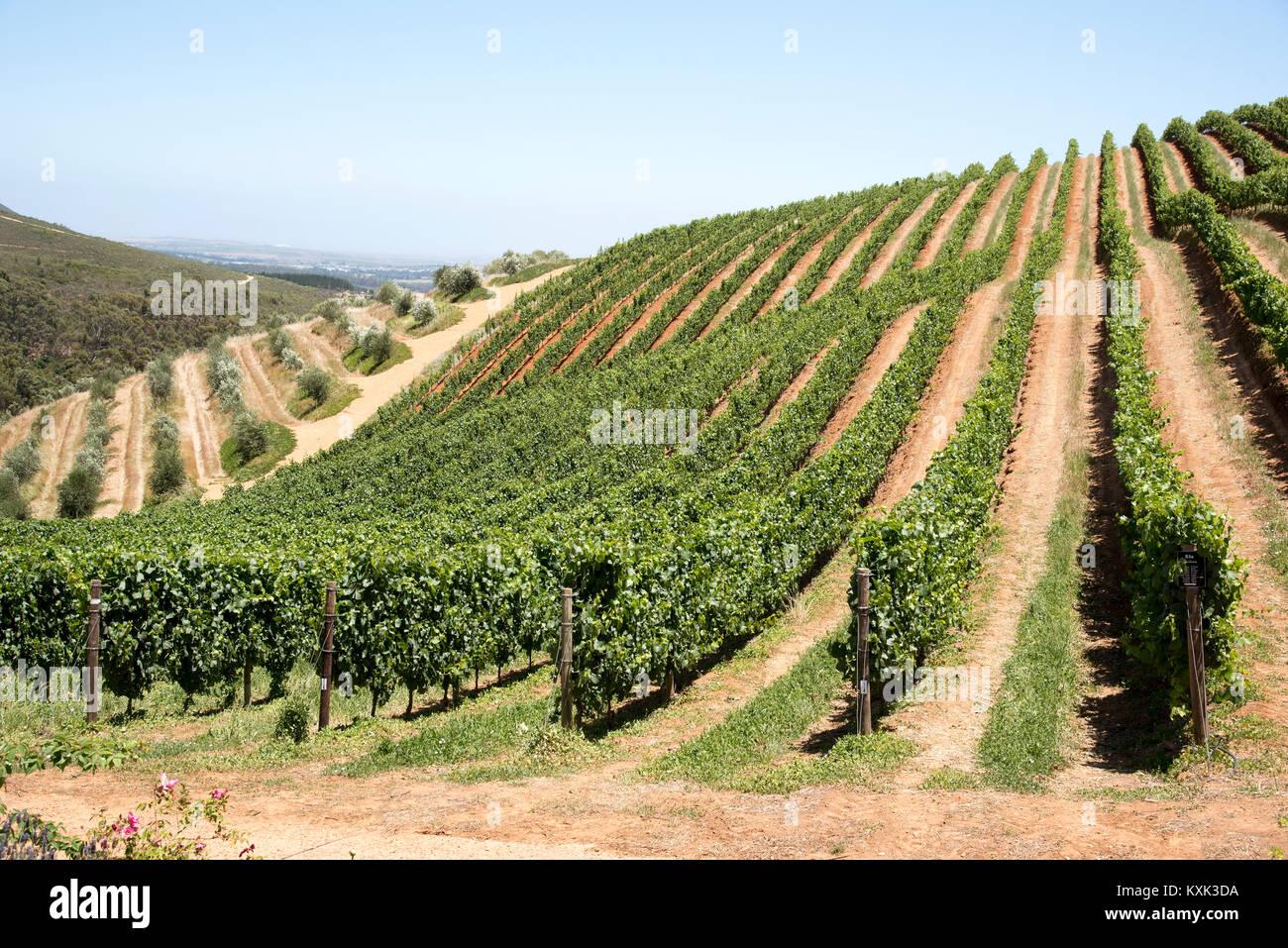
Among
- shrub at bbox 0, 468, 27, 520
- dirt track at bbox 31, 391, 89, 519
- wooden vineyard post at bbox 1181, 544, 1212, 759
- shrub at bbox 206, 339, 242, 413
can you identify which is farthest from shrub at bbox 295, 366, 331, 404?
wooden vineyard post at bbox 1181, 544, 1212, 759

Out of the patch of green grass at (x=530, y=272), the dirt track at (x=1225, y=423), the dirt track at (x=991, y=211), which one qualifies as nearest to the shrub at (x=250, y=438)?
the patch of green grass at (x=530, y=272)

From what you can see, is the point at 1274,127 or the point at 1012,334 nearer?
the point at 1012,334

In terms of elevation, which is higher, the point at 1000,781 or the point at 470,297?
the point at 470,297

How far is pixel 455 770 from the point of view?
10.8 metres

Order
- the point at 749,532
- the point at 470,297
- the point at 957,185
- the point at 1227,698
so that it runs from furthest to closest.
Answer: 1. the point at 470,297
2. the point at 957,185
3. the point at 749,532
4. the point at 1227,698

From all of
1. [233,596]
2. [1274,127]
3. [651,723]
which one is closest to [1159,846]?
[651,723]

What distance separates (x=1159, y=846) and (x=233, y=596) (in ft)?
41.8

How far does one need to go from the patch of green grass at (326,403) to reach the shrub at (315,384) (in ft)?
1.02

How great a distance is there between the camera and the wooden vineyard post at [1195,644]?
9.58 meters

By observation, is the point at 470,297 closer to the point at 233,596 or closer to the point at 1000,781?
the point at 233,596

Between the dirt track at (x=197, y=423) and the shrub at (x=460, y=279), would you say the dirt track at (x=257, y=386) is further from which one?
the shrub at (x=460, y=279)

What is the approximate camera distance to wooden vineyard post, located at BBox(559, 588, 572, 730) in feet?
38.5

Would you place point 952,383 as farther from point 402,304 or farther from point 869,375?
point 402,304

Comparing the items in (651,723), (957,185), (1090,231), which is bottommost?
(651,723)
